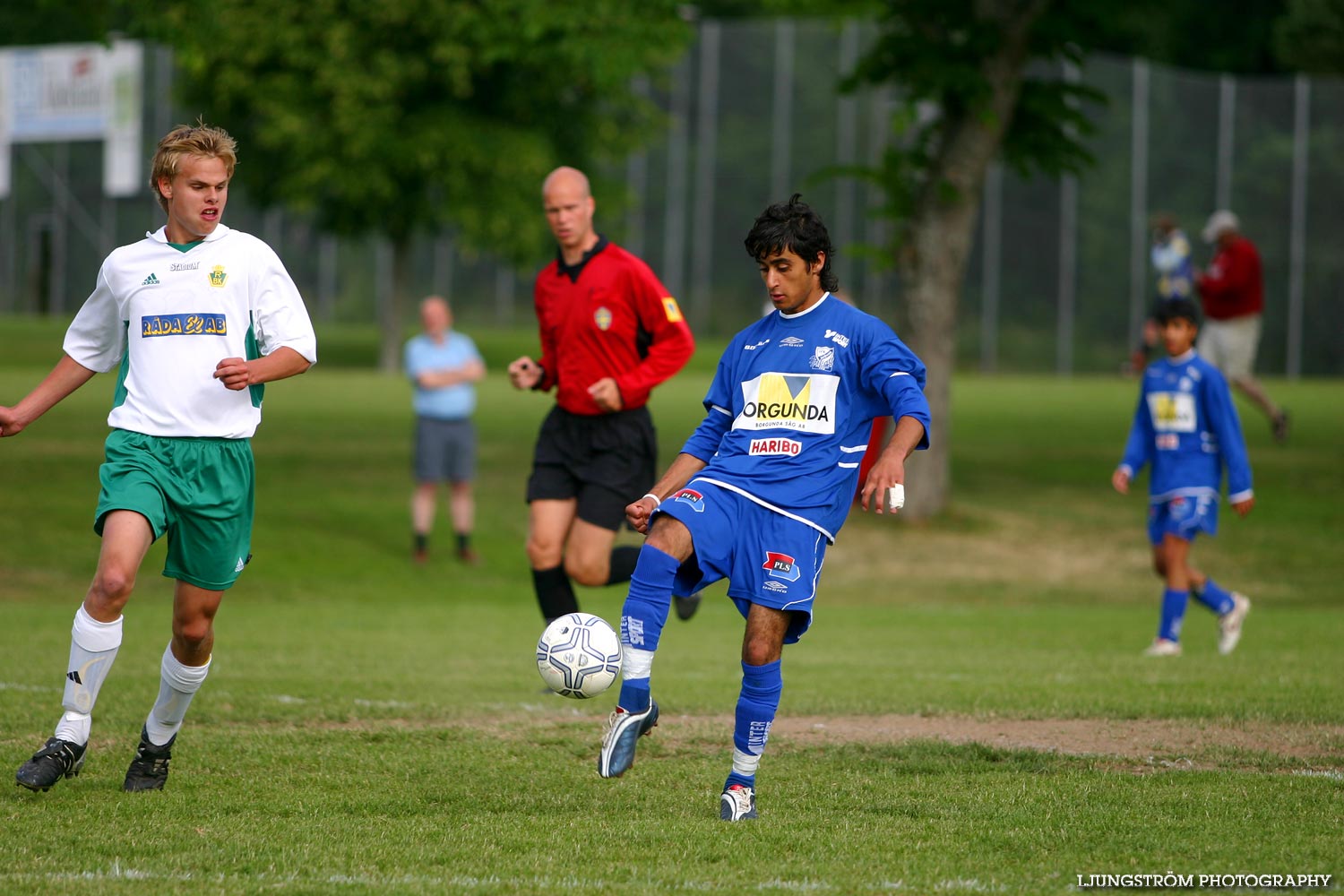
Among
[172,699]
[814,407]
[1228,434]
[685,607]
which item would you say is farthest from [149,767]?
[1228,434]

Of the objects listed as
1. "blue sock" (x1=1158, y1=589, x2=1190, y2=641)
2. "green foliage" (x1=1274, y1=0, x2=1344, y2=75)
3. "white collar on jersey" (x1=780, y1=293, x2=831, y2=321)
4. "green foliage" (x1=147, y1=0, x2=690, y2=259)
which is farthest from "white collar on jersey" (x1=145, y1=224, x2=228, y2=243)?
"green foliage" (x1=1274, y1=0, x2=1344, y2=75)

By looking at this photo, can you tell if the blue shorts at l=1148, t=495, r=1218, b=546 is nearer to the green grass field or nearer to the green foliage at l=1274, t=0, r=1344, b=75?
the green grass field

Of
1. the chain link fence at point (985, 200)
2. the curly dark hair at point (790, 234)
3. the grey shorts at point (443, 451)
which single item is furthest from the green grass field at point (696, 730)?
the chain link fence at point (985, 200)

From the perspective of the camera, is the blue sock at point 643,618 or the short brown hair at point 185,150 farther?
the short brown hair at point 185,150

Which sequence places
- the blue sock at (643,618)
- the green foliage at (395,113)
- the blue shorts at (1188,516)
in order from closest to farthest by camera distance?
the blue sock at (643,618) → the blue shorts at (1188,516) → the green foliage at (395,113)

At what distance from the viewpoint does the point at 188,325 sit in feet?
19.1

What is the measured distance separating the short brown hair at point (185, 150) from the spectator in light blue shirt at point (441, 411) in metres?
10.1

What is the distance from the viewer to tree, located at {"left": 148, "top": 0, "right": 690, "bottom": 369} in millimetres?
34500

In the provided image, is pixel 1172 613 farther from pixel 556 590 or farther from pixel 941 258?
pixel 941 258

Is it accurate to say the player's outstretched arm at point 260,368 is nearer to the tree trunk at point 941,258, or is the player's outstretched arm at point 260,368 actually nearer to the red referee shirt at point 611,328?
the red referee shirt at point 611,328

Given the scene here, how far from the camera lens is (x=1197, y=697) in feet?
26.8

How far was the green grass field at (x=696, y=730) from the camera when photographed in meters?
4.81

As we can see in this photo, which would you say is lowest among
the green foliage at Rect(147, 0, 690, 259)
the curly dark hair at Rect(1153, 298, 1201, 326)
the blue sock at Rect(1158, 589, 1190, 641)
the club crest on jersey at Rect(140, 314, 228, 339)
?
the blue sock at Rect(1158, 589, 1190, 641)

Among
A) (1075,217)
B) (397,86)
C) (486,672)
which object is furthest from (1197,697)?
(1075,217)
